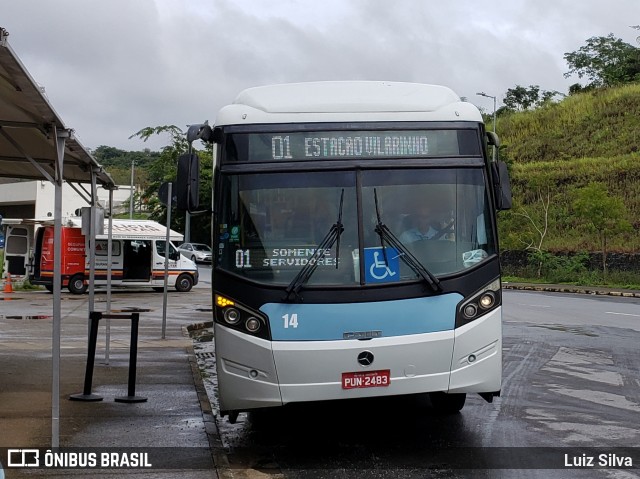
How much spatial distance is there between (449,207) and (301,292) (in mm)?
1606

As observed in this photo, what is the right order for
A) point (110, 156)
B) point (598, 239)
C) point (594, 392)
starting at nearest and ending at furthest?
point (594, 392), point (598, 239), point (110, 156)

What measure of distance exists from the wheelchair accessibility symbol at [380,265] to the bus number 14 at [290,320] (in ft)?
2.29

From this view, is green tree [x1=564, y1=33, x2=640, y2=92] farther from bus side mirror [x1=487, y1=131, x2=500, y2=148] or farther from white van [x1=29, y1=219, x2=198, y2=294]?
bus side mirror [x1=487, y1=131, x2=500, y2=148]

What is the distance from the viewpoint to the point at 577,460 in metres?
7.83

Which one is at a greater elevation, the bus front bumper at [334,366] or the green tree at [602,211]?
the green tree at [602,211]

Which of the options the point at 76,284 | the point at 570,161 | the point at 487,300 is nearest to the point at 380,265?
the point at 487,300

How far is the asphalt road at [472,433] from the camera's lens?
25.3ft

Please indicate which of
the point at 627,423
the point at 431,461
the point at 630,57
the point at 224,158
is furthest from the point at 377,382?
the point at 630,57

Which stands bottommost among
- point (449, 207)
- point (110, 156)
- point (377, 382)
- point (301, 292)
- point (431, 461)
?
point (431, 461)

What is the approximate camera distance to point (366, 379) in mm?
7902

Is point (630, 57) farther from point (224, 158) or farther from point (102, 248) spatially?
point (224, 158)

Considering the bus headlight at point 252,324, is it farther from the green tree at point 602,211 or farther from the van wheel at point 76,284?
the green tree at point 602,211

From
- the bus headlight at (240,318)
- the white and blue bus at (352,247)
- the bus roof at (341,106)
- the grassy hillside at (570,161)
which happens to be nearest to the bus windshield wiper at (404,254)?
the white and blue bus at (352,247)

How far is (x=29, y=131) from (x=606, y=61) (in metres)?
72.9
